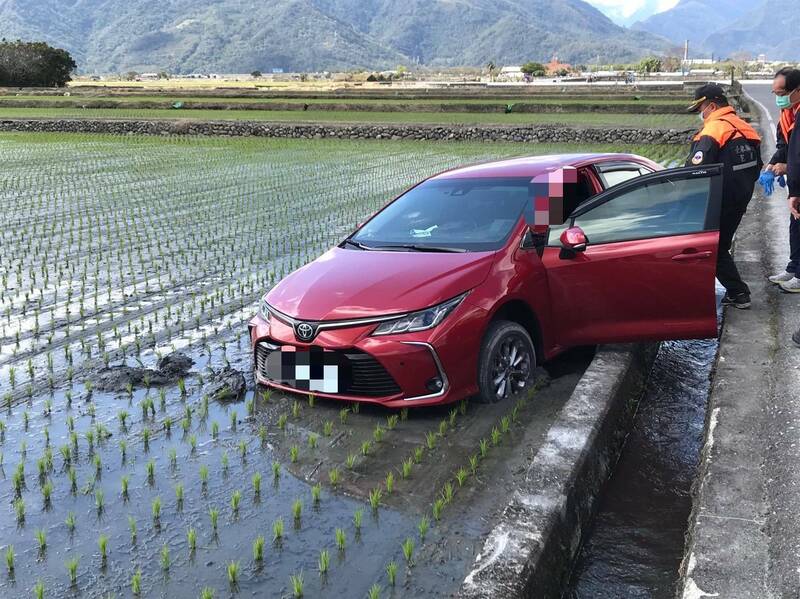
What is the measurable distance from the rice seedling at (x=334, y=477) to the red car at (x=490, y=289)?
677mm

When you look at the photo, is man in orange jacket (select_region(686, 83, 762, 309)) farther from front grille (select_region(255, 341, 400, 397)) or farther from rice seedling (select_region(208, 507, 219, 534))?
rice seedling (select_region(208, 507, 219, 534))

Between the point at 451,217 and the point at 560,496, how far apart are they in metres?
2.88

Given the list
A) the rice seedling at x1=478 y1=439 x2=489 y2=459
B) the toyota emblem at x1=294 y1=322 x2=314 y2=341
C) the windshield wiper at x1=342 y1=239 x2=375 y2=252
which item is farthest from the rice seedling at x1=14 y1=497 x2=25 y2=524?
the windshield wiper at x1=342 y1=239 x2=375 y2=252

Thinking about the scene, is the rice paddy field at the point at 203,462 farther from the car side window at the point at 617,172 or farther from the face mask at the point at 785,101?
the face mask at the point at 785,101

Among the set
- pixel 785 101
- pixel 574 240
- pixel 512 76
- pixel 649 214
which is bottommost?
pixel 574 240

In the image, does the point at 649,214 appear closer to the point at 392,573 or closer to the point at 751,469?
the point at 751,469

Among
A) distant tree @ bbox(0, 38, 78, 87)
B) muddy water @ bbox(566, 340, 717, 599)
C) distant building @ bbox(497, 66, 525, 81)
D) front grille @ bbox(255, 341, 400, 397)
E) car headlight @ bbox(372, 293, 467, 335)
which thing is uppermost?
distant building @ bbox(497, 66, 525, 81)

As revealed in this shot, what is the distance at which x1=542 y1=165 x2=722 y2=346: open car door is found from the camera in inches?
227

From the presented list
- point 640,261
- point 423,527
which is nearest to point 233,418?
point 423,527

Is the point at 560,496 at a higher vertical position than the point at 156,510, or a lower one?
higher

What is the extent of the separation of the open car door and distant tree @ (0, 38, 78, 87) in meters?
68.5

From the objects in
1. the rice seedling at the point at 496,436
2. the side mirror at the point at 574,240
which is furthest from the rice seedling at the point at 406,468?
the side mirror at the point at 574,240

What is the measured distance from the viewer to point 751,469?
421 cm

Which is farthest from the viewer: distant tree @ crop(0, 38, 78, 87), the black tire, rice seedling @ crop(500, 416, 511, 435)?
distant tree @ crop(0, 38, 78, 87)
